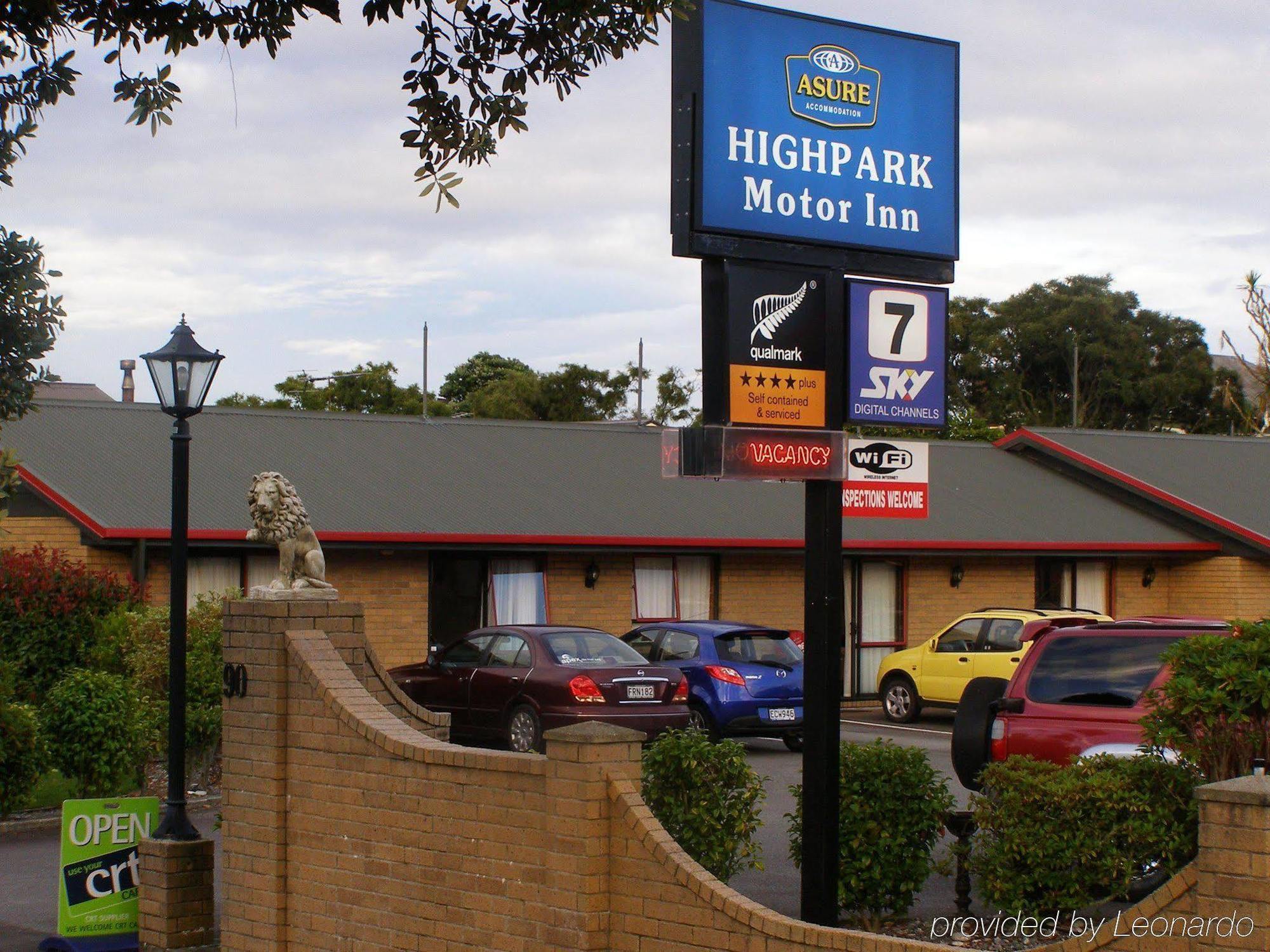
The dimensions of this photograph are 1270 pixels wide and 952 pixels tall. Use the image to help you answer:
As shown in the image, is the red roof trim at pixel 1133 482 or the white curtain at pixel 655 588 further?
the red roof trim at pixel 1133 482

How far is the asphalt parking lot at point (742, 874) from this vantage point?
33.3ft

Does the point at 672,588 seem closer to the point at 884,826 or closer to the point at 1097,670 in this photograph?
the point at 1097,670

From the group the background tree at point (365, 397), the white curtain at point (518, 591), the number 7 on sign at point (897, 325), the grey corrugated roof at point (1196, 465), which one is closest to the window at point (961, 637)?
the white curtain at point (518, 591)

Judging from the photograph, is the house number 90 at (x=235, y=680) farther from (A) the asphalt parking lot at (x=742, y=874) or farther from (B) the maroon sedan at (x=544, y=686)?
(B) the maroon sedan at (x=544, y=686)

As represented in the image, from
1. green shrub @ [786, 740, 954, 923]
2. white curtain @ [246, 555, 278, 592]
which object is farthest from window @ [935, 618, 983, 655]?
green shrub @ [786, 740, 954, 923]

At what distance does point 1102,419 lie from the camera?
2562 inches

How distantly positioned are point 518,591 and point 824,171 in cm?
1575

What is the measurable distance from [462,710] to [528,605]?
5688 mm

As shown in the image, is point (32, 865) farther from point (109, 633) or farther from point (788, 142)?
point (788, 142)

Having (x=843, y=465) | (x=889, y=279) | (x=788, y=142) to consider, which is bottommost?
(x=843, y=465)

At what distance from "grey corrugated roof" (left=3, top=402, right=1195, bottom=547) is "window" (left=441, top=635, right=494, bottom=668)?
3718mm

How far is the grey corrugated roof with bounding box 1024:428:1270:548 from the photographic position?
3042cm

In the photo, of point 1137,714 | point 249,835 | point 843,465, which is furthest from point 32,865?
point 1137,714

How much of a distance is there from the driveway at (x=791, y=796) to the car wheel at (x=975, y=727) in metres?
0.64
